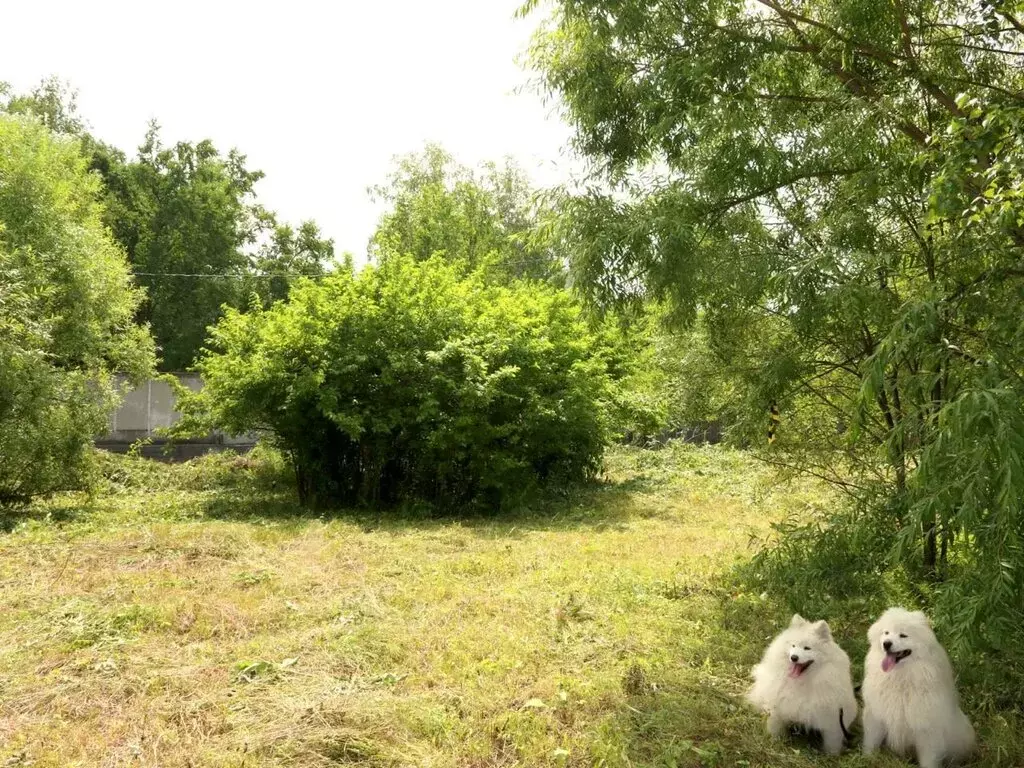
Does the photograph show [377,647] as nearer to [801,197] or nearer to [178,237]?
[801,197]

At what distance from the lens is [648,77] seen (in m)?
6.27

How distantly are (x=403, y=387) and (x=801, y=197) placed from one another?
6.96 metres

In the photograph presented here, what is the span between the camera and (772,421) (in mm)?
6668

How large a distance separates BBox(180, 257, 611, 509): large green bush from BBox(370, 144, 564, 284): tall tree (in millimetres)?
10429

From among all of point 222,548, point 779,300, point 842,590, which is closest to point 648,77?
point 779,300

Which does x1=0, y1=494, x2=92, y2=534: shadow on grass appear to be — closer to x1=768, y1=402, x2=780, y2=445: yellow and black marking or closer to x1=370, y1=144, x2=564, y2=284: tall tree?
x1=768, y1=402, x2=780, y2=445: yellow and black marking

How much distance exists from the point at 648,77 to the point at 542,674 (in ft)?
15.1

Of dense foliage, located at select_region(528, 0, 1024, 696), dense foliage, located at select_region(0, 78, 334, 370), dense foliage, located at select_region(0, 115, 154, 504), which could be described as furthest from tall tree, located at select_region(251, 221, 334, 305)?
dense foliage, located at select_region(528, 0, 1024, 696)

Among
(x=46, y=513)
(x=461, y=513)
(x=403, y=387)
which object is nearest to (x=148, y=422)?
(x=46, y=513)

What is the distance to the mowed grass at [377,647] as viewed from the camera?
3.81 meters

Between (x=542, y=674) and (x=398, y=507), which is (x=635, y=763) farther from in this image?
(x=398, y=507)

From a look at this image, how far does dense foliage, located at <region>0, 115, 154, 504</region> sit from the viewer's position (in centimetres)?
1034

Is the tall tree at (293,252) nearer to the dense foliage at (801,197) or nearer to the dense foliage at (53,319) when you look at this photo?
the dense foliage at (53,319)

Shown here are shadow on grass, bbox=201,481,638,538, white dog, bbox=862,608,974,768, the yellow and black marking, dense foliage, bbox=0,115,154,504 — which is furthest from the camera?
shadow on grass, bbox=201,481,638,538
